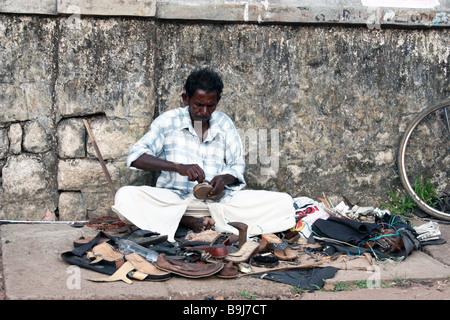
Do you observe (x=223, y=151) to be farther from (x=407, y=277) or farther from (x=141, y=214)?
(x=407, y=277)

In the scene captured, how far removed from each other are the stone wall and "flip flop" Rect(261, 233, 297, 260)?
3.07 feet

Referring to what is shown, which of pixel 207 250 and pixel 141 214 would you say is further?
pixel 141 214

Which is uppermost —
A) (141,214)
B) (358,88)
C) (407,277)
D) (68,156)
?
(358,88)

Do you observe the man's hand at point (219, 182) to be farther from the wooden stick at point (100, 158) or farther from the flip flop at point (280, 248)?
the wooden stick at point (100, 158)

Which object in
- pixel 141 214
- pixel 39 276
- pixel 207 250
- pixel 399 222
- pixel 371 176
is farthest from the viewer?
pixel 371 176

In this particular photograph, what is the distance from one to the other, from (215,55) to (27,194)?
1928 mm

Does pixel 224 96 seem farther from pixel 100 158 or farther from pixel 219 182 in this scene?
pixel 100 158

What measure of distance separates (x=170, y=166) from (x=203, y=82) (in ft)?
2.31

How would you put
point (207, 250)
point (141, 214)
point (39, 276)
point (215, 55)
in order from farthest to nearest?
point (215, 55) → point (141, 214) → point (207, 250) → point (39, 276)

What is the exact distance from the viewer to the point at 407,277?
3357mm

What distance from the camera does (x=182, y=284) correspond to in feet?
10.0

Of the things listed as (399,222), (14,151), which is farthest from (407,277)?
(14,151)

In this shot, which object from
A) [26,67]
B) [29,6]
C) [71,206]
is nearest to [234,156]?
[71,206]

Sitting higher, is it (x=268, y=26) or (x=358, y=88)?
(x=268, y=26)
